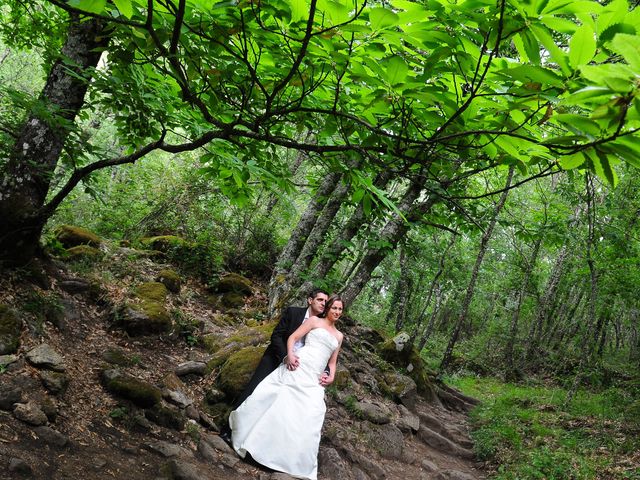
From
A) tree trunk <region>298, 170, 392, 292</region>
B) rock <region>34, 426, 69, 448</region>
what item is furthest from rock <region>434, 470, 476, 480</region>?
rock <region>34, 426, 69, 448</region>

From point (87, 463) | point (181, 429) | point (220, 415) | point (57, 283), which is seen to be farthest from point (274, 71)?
point (57, 283)

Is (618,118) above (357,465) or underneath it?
above

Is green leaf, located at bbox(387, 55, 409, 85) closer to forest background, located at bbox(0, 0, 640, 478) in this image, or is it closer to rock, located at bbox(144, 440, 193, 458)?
forest background, located at bbox(0, 0, 640, 478)

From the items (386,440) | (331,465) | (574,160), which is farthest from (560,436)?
(574,160)

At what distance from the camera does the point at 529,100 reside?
1.53 m

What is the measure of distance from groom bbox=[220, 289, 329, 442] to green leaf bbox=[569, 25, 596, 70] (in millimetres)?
5517

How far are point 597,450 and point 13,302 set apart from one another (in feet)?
30.4

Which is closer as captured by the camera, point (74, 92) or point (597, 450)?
point (74, 92)

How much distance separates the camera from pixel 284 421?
18.4 ft

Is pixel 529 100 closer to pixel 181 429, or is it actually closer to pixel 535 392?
pixel 181 429

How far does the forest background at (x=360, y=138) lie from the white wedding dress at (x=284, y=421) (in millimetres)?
2481

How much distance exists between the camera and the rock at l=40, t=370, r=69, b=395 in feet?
14.6

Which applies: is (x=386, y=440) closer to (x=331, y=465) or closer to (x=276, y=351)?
(x=331, y=465)

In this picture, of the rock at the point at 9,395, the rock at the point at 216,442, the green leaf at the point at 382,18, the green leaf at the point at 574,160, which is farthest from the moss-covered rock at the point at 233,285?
the green leaf at the point at 574,160
